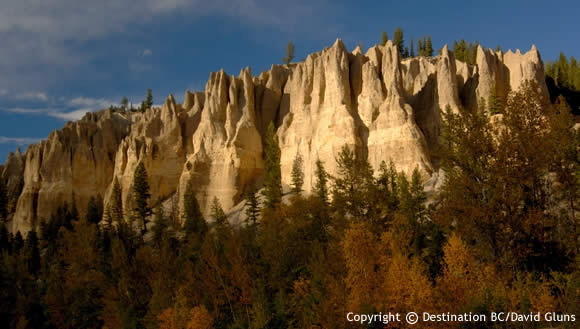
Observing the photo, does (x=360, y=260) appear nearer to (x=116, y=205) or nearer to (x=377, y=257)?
(x=377, y=257)

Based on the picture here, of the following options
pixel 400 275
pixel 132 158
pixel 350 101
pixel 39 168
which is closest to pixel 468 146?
pixel 400 275

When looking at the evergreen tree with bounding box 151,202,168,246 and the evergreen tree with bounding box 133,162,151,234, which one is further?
the evergreen tree with bounding box 133,162,151,234

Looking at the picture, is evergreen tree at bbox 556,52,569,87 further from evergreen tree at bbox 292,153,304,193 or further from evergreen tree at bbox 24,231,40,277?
evergreen tree at bbox 24,231,40,277

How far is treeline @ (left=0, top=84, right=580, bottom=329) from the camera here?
18.7m

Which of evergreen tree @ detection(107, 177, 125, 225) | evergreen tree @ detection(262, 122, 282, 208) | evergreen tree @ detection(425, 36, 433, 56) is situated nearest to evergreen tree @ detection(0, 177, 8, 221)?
evergreen tree @ detection(107, 177, 125, 225)

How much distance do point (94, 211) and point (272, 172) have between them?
86.7 feet

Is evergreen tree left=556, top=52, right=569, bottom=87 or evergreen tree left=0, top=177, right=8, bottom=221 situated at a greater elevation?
evergreen tree left=556, top=52, right=569, bottom=87

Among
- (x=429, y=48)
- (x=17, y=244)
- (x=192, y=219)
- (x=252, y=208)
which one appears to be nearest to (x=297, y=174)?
(x=252, y=208)

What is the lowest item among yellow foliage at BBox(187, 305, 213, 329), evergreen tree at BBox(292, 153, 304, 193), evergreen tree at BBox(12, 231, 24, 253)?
yellow foliage at BBox(187, 305, 213, 329)

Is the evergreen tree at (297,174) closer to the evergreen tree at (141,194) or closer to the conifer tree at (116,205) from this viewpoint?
the evergreen tree at (141,194)

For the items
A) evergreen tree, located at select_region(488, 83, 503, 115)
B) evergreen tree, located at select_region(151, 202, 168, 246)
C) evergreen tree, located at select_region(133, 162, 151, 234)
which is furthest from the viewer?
evergreen tree, located at select_region(133, 162, 151, 234)

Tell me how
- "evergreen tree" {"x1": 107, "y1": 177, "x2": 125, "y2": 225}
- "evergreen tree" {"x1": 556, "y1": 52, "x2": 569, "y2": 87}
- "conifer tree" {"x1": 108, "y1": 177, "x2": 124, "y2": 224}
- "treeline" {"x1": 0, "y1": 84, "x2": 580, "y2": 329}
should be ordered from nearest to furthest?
1. "treeline" {"x1": 0, "y1": 84, "x2": 580, "y2": 329}
2. "evergreen tree" {"x1": 107, "y1": 177, "x2": 125, "y2": 225}
3. "conifer tree" {"x1": 108, "y1": 177, "x2": 124, "y2": 224}
4. "evergreen tree" {"x1": 556, "y1": 52, "x2": 569, "y2": 87}

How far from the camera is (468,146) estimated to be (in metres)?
19.5

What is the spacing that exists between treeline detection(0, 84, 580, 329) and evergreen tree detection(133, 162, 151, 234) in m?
8.80
